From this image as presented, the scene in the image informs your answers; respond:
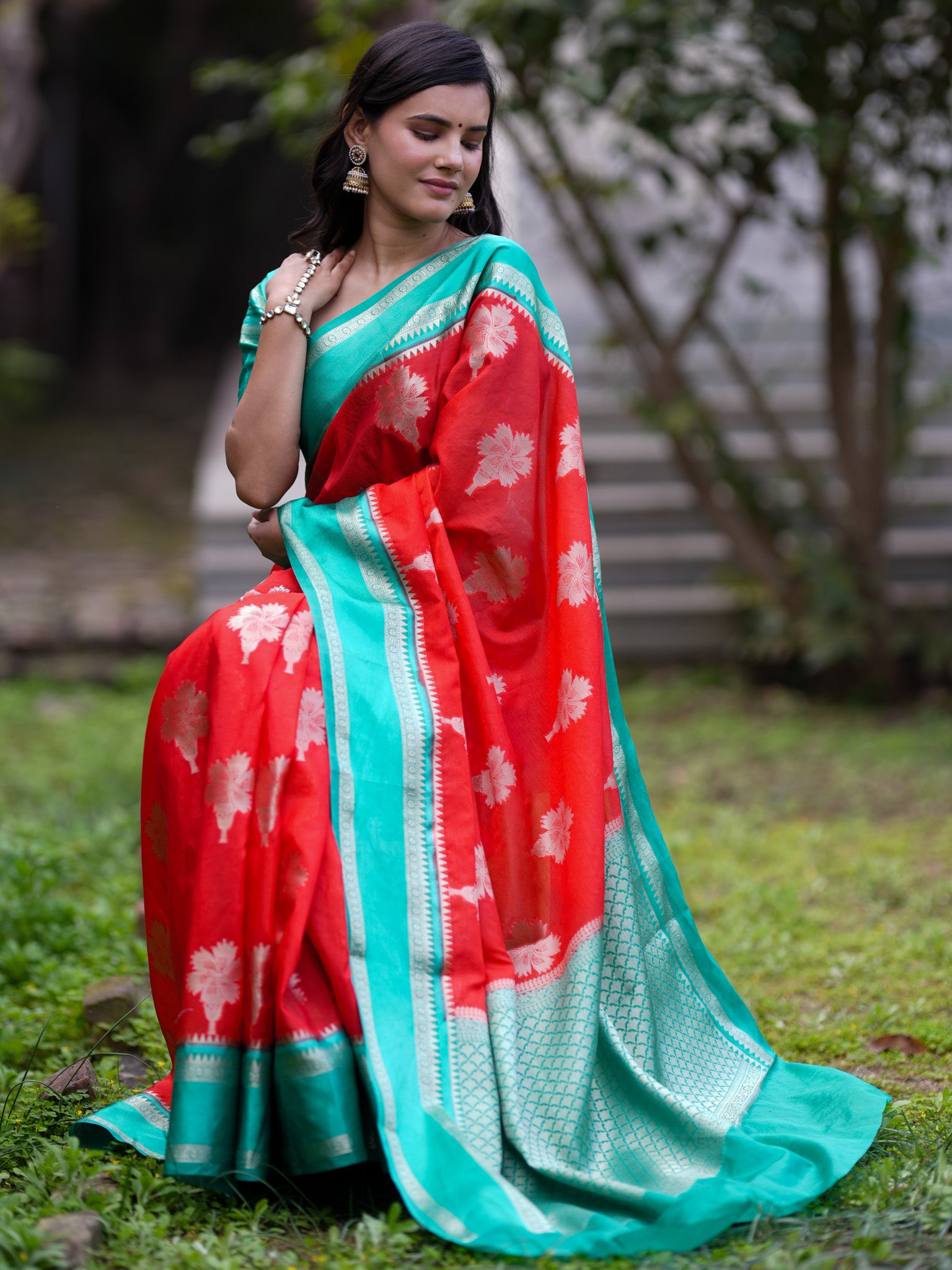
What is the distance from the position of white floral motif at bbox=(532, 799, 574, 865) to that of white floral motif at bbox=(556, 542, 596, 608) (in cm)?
33

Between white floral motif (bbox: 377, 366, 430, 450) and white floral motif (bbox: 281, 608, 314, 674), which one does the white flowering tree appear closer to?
white floral motif (bbox: 377, 366, 430, 450)

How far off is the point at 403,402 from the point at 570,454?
0.30m

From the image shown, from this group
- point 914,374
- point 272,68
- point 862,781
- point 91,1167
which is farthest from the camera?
point 914,374

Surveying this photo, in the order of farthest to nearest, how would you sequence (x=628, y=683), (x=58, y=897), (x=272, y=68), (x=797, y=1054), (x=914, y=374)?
(x=914, y=374), (x=628, y=683), (x=272, y=68), (x=58, y=897), (x=797, y=1054)

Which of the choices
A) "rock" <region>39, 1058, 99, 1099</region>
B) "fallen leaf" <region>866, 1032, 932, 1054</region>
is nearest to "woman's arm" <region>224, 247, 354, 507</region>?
"rock" <region>39, 1058, 99, 1099</region>

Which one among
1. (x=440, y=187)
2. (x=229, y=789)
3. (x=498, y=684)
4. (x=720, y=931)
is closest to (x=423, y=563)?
(x=498, y=684)

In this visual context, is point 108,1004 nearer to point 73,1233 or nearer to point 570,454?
point 73,1233

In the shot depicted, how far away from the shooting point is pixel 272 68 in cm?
567

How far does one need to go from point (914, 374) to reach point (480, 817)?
19.1 ft

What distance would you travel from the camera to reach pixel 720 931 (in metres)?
3.52

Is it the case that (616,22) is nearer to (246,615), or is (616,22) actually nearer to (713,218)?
(713,218)

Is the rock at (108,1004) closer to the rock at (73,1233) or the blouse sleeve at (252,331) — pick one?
the rock at (73,1233)

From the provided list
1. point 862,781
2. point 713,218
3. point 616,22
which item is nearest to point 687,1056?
point 862,781

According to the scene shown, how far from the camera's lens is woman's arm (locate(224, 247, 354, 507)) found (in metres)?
2.36
